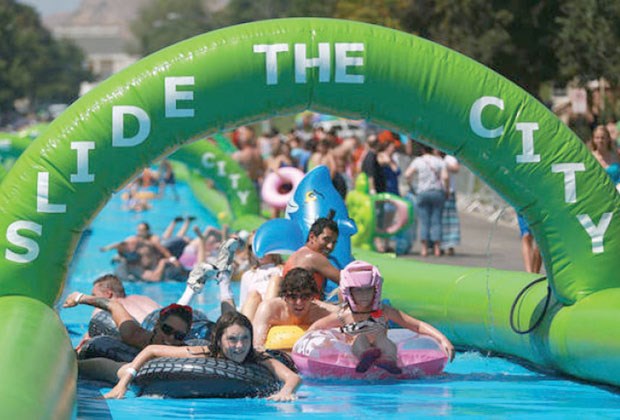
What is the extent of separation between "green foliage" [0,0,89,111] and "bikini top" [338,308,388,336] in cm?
8548

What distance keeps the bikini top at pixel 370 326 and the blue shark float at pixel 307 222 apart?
219 centimetres

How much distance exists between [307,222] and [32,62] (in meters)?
99.8

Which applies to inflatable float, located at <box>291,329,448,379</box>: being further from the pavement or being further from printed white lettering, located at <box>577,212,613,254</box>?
the pavement

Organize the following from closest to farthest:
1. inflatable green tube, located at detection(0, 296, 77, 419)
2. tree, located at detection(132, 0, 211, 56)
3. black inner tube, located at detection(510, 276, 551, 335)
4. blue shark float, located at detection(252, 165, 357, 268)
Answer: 1. inflatable green tube, located at detection(0, 296, 77, 419)
2. black inner tube, located at detection(510, 276, 551, 335)
3. blue shark float, located at detection(252, 165, 357, 268)
4. tree, located at detection(132, 0, 211, 56)

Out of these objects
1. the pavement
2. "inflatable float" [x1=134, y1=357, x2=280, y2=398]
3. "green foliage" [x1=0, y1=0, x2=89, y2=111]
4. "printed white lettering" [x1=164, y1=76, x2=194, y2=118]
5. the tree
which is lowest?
"inflatable float" [x1=134, y1=357, x2=280, y2=398]

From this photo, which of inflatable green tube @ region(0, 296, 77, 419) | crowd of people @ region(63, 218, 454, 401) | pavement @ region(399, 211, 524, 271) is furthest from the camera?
pavement @ region(399, 211, 524, 271)

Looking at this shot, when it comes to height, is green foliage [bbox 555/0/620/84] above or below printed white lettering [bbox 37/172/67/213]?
above

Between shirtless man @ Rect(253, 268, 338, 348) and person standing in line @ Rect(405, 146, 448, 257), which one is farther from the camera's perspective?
person standing in line @ Rect(405, 146, 448, 257)

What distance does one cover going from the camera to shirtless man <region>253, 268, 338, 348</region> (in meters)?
9.58

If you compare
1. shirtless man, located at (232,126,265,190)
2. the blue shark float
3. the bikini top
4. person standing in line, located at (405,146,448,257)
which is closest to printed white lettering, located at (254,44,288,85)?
the bikini top

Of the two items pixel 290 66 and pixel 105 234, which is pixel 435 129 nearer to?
pixel 290 66

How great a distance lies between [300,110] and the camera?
8953 millimetres

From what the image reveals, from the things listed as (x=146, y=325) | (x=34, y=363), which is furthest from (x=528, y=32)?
(x=34, y=363)

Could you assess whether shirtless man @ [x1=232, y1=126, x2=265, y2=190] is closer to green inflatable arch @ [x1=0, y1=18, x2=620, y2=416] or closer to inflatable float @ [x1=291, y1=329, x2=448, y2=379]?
inflatable float @ [x1=291, y1=329, x2=448, y2=379]
